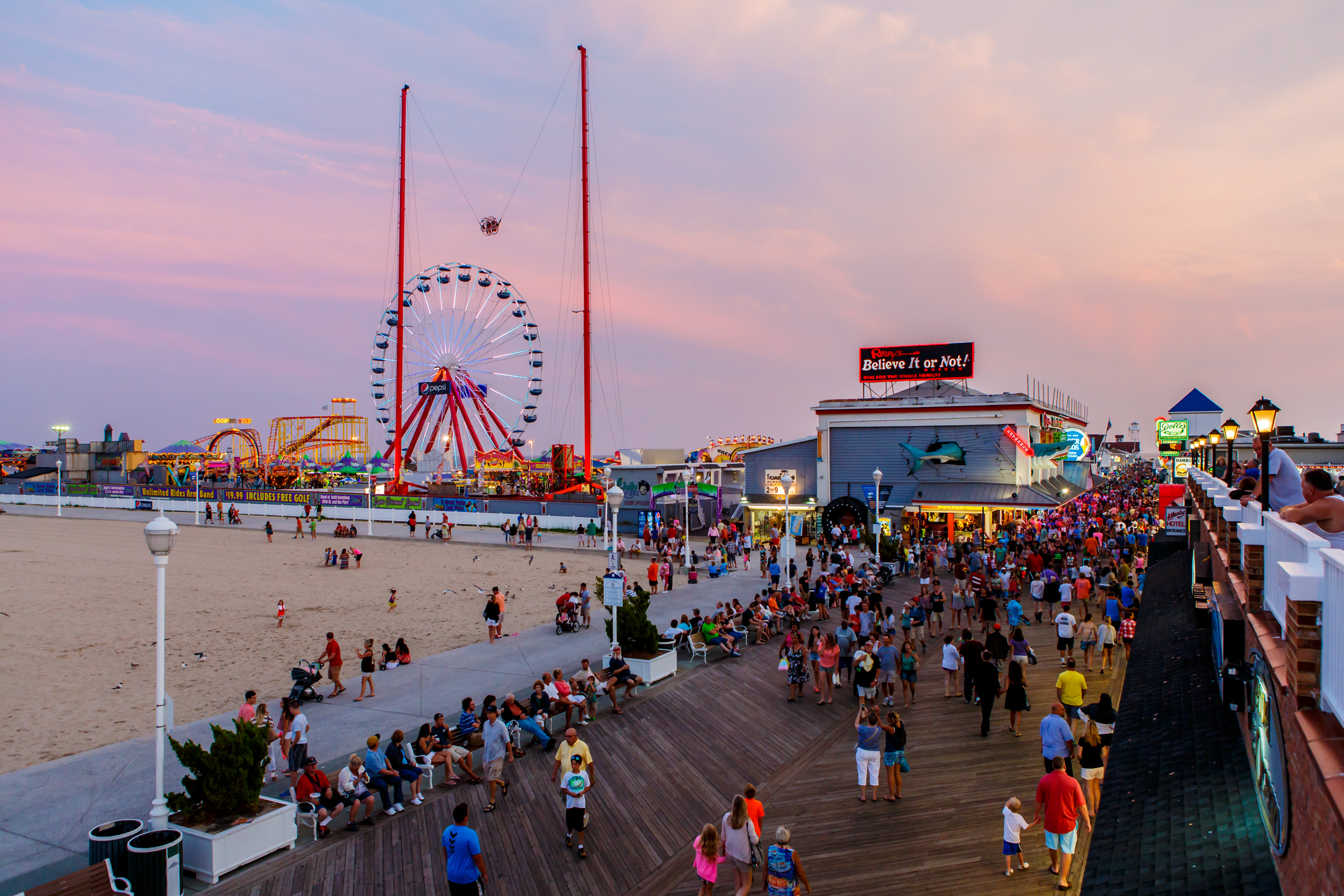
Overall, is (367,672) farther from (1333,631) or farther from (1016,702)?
(1333,631)

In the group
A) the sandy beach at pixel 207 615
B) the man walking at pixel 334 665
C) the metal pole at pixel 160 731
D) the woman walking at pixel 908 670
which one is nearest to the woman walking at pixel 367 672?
the man walking at pixel 334 665

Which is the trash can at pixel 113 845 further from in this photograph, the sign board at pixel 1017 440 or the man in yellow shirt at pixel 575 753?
the sign board at pixel 1017 440

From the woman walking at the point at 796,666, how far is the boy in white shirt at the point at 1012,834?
19.1 ft

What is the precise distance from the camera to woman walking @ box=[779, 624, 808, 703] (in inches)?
540

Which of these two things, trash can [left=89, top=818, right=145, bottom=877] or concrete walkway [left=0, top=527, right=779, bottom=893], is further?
concrete walkway [left=0, top=527, right=779, bottom=893]

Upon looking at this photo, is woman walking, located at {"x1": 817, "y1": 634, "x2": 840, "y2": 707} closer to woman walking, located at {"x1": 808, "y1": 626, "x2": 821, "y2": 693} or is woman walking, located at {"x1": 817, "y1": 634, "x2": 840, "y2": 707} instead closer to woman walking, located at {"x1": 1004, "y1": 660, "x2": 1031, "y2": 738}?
woman walking, located at {"x1": 808, "y1": 626, "x2": 821, "y2": 693}

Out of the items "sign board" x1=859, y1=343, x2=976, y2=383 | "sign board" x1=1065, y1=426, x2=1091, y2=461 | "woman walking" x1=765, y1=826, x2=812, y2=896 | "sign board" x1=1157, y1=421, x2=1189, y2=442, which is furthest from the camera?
"sign board" x1=1065, y1=426, x2=1091, y2=461

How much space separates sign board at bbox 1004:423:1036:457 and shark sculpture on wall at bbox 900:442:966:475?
2.21m

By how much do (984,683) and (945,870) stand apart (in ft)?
14.2

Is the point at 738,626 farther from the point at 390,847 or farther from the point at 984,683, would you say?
the point at 390,847

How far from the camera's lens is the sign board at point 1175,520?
81.3ft

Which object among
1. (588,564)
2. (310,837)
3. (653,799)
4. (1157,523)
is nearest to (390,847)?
(310,837)

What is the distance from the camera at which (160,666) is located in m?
8.28

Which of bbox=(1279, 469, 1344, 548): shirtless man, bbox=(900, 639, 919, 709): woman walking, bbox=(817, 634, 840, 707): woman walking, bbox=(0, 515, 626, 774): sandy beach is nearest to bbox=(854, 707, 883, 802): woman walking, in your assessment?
bbox=(900, 639, 919, 709): woman walking
